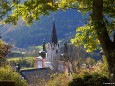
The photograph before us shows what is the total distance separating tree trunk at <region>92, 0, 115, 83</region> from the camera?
450 inches

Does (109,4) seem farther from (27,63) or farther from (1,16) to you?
(27,63)

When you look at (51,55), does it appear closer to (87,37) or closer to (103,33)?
(87,37)

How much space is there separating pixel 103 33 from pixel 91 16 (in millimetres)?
843

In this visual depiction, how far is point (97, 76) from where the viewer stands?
64.4 ft

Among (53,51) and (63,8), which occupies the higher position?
(53,51)

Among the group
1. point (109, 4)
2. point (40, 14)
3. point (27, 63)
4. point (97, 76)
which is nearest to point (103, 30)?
point (109, 4)

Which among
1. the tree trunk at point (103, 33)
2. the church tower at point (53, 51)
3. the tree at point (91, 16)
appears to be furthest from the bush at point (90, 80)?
the church tower at point (53, 51)

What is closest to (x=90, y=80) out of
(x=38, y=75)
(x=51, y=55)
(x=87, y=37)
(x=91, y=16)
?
(x=87, y=37)

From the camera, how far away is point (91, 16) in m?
12.2

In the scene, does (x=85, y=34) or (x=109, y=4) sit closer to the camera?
(x=109, y=4)

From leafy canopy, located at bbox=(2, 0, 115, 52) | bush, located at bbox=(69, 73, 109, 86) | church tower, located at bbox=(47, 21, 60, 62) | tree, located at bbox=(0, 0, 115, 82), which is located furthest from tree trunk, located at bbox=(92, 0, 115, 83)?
church tower, located at bbox=(47, 21, 60, 62)

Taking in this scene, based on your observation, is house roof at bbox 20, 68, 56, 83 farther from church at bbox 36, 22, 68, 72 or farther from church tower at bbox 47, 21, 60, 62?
church tower at bbox 47, 21, 60, 62

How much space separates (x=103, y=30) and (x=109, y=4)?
159 centimetres

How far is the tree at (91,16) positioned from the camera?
38.2ft
